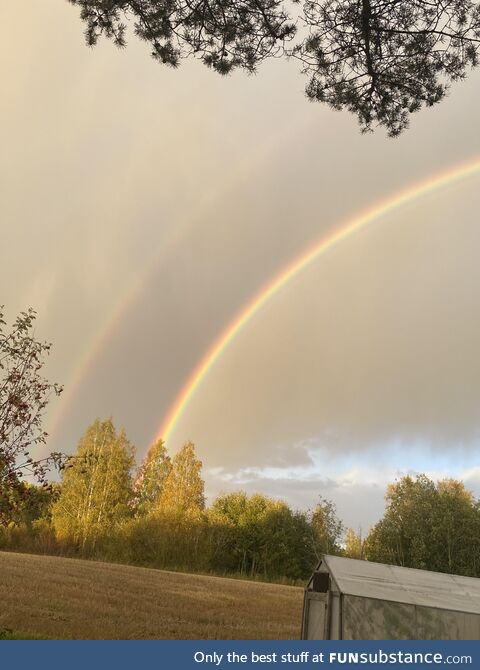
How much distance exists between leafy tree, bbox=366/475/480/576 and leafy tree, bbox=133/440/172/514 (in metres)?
18.6

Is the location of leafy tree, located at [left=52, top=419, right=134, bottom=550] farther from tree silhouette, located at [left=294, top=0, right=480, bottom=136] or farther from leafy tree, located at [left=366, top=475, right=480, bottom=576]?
tree silhouette, located at [left=294, top=0, right=480, bottom=136]

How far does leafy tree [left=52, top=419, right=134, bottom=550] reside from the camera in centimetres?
3725

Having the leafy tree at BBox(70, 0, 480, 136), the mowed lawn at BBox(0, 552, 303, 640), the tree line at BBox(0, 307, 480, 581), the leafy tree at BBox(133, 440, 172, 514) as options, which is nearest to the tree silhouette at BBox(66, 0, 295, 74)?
the leafy tree at BBox(70, 0, 480, 136)

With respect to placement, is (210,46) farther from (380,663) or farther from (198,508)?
(198,508)

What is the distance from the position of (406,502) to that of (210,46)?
149 feet

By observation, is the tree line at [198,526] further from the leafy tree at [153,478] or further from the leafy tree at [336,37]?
the leafy tree at [336,37]

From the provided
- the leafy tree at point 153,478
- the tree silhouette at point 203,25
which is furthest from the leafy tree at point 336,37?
the leafy tree at point 153,478

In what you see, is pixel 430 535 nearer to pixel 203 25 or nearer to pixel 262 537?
pixel 262 537

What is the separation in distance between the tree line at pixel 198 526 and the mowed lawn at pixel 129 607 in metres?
11.6

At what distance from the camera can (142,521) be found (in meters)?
36.1

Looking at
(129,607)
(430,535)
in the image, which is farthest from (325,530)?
(129,607)

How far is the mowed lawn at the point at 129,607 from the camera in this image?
1211cm

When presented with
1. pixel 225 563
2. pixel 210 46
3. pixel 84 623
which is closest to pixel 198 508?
pixel 225 563

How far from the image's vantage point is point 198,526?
36875 mm
